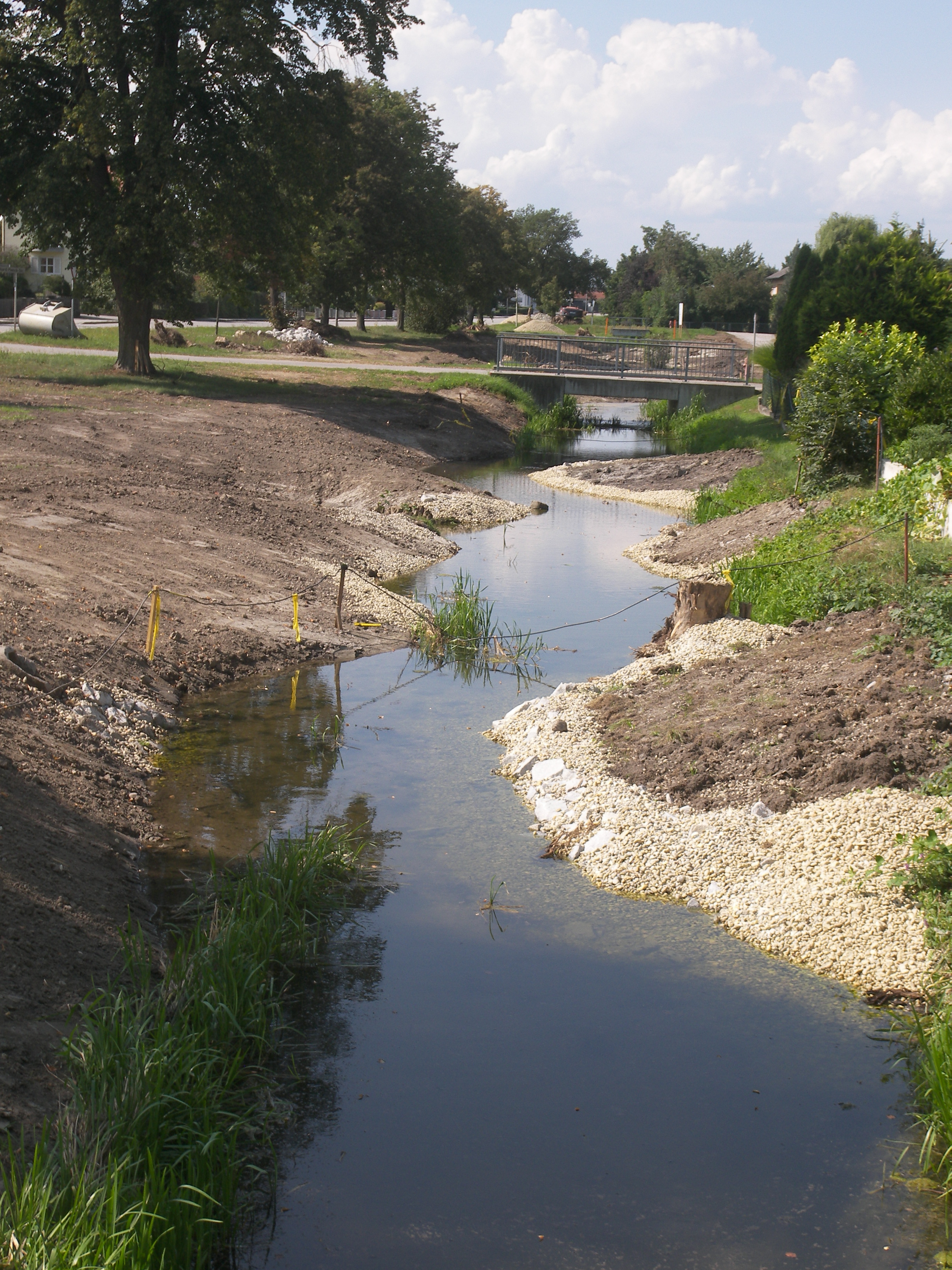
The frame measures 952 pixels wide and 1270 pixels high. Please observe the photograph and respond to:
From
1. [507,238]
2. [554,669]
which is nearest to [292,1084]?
[554,669]

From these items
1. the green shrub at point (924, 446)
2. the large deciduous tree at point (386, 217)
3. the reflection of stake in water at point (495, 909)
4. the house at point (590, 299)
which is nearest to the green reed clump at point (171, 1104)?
the reflection of stake in water at point (495, 909)

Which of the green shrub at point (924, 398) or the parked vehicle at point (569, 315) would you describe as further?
the parked vehicle at point (569, 315)

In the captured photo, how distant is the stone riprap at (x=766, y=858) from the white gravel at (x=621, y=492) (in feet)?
56.8

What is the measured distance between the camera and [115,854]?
25.7 ft

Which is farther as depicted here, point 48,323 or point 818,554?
point 48,323

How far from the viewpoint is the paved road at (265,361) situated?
123 feet

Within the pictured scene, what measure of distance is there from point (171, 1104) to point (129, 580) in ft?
31.8

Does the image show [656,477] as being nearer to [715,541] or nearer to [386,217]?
[715,541]

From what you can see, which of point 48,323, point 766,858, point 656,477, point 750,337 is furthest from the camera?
point 750,337

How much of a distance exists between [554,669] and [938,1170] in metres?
8.89

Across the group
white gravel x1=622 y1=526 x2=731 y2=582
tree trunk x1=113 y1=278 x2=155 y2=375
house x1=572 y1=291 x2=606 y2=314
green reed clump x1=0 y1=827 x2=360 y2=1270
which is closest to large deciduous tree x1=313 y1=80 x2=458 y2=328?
tree trunk x1=113 y1=278 x2=155 y2=375

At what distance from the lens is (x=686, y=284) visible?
92.6 metres

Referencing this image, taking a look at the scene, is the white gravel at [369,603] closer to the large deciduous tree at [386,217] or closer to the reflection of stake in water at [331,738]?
the reflection of stake in water at [331,738]

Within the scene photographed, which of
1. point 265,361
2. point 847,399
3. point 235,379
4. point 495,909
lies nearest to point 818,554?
point 847,399
